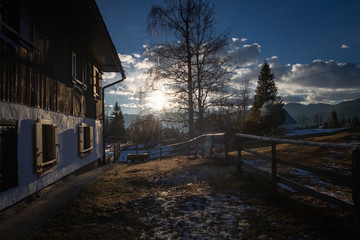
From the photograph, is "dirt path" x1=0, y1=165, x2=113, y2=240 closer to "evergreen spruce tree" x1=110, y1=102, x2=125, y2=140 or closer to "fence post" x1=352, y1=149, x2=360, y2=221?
"fence post" x1=352, y1=149, x2=360, y2=221

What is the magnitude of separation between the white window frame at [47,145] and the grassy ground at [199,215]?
1315 mm

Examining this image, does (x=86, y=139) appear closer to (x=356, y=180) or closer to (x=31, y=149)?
(x=31, y=149)

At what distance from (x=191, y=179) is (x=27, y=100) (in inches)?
176

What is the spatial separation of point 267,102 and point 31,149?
4174 cm

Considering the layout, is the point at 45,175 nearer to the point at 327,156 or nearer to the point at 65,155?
the point at 65,155

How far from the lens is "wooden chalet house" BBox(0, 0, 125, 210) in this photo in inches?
162

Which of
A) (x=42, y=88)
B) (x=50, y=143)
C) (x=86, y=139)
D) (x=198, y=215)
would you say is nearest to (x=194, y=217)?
(x=198, y=215)

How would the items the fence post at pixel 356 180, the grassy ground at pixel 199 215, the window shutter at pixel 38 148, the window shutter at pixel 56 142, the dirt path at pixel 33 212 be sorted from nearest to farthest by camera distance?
the fence post at pixel 356 180
the grassy ground at pixel 199 215
the dirt path at pixel 33 212
the window shutter at pixel 38 148
the window shutter at pixel 56 142

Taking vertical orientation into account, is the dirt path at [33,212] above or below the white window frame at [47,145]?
below

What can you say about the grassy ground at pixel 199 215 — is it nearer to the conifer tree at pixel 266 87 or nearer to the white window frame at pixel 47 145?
the white window frame at pixel 47 145

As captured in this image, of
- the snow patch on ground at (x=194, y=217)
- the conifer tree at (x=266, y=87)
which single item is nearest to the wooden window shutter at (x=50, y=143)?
the snow patch on ground at (x=194, y=217)

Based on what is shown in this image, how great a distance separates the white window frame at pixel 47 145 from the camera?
4.95 m

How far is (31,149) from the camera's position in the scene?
15.9 feet

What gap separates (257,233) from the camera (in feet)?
9.07
